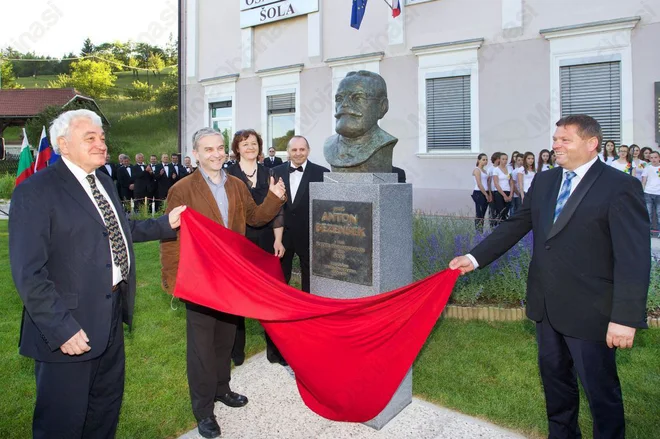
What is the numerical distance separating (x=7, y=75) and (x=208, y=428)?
62137 mm

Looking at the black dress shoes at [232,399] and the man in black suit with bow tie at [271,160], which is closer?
the black dress shoes at [232,399]

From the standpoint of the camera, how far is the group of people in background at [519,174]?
10.3 m

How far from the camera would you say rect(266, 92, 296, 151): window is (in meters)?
16.2

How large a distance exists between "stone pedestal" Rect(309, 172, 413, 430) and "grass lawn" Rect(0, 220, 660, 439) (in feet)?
2.33

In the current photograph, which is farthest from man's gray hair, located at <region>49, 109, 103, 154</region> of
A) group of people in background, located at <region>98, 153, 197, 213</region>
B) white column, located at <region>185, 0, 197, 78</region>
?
white column, located at <region>185, 0, 197, 78</region>

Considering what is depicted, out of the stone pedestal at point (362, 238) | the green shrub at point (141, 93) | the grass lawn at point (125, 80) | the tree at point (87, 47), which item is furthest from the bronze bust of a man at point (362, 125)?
the tree at point (87, 47)

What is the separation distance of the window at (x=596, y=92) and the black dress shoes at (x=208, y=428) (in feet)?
35.6

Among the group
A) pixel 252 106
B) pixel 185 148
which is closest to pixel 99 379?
pixel 252 106

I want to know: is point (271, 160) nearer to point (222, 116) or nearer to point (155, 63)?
point (222, 116)

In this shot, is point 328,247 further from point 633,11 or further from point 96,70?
point 96,70

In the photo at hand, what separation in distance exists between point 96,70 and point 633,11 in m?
51.6

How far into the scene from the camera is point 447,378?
4441mm

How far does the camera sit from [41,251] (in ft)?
7.88

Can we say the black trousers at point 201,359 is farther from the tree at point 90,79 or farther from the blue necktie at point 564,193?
the tree at point 90,79
